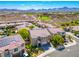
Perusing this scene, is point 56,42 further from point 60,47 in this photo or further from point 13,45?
point 13,45

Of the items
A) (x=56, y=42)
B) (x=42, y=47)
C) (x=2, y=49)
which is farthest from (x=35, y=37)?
(x=2, y=49)

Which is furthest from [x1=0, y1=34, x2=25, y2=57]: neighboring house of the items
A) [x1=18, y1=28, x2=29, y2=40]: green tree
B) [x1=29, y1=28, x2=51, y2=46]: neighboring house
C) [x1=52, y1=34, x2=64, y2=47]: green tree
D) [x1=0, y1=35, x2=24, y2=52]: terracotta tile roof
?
[x1=52, y1=34, x2=64, y2=47]: green tree

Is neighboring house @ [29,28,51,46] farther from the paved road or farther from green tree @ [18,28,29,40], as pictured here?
the paved road

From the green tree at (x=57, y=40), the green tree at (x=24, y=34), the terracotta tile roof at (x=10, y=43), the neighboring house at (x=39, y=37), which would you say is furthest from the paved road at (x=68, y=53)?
the green tree at (x=24, y=34)

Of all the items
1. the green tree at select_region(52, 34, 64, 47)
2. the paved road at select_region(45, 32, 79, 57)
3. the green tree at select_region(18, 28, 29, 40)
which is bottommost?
the paved road at select_region(45, 32, 79, 57)

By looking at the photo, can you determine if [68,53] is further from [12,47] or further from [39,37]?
[12,47]

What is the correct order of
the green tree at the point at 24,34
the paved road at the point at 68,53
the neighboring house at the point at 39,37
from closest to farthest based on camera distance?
1. the paved road at the point at 68,53
2. the neighboring house at the point at 39,37
3. the green tree at the point at 24,34

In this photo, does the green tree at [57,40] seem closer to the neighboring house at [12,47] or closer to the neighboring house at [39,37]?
the neighboring house at [39,37]

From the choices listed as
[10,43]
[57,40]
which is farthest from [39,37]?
[10,43]
